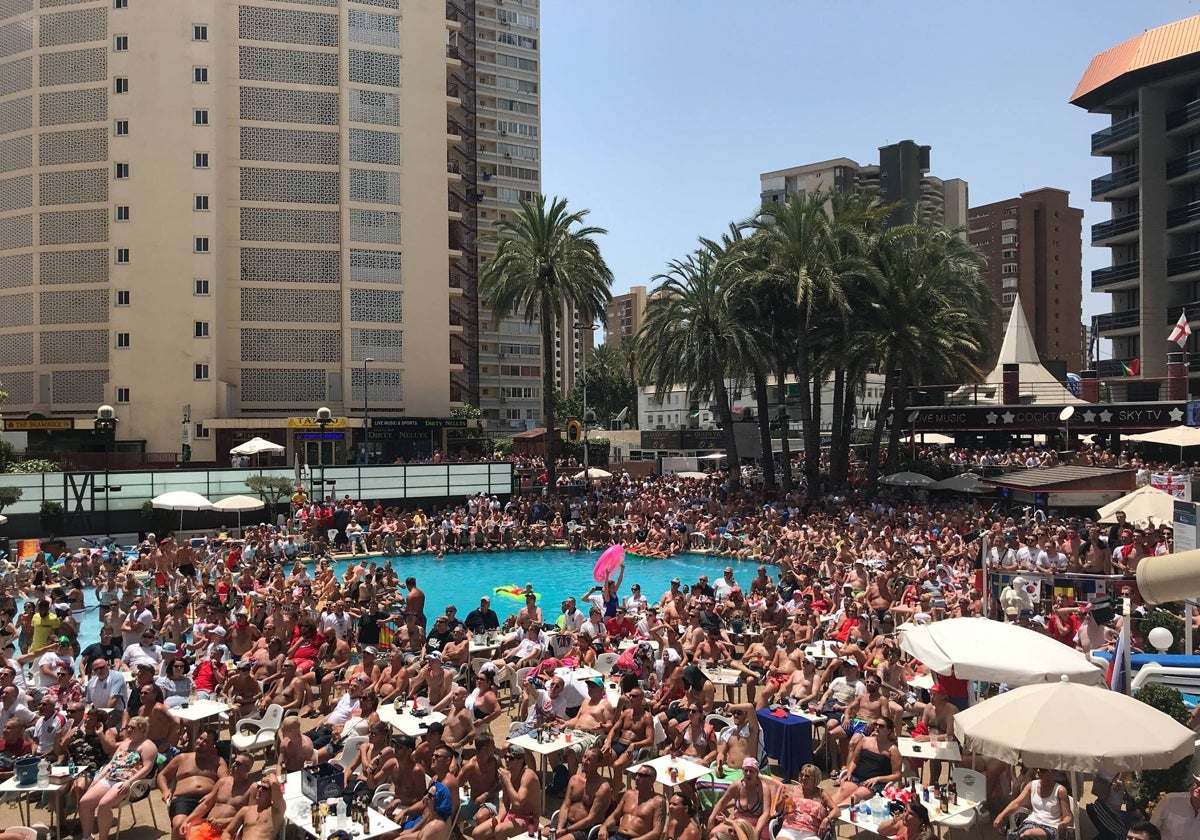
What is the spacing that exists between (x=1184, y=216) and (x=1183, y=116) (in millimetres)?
6261

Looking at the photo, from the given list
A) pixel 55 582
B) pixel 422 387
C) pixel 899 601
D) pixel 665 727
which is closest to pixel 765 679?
pixel 665 727

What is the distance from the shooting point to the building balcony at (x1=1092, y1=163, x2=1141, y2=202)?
201 feet

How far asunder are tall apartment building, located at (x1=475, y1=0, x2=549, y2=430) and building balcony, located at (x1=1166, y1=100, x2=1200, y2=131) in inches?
2058

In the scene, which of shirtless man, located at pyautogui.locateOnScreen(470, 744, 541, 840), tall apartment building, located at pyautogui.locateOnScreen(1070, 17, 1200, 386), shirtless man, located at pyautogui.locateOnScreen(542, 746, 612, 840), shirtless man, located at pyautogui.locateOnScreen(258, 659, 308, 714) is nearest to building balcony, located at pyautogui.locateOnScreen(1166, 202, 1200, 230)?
tall apartment building, located at pyautogui.locateOnScreen(1070, 17, 1200, 386)

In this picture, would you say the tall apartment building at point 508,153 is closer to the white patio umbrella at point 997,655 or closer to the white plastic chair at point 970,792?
the white patio umbrella at point 997,655

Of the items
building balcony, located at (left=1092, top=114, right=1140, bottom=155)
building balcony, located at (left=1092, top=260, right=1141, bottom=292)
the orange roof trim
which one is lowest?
building balcony, located at (left=1092, top=260, right=1141, bottom=292)

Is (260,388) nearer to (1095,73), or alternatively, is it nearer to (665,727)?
(665,727)

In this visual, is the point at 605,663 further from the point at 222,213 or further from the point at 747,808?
the point at 222,213

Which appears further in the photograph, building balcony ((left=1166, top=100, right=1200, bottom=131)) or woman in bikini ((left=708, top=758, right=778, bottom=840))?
building balcony ((left=1166, top=100, right=1200, bottom=131))

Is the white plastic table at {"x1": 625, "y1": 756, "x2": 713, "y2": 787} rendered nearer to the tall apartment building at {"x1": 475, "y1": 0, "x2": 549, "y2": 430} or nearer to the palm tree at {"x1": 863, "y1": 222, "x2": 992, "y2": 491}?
the palm tree at {"x1": 863, "y1": 222, "x2": 992, "y2": 491}

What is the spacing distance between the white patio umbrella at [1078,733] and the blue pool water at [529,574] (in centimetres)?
1526

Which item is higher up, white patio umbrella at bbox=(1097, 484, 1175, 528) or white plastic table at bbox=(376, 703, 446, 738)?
white patio umbrella at bbox=(1097, 484, 1175, 528)

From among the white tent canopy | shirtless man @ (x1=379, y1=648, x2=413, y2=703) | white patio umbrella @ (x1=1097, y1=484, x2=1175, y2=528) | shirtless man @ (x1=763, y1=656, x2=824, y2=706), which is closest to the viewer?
shirtless man @ (x1=763, y1=656, x2=824, y2=706)

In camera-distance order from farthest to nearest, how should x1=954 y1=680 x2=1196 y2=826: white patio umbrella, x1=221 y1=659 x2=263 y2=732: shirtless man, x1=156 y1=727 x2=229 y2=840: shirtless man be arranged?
x1=221 y1=659 x2=263 y2=732: shirtless man < x1=156 y1=727 x2=229 y2=840: shirtless man < x1=954 y1=680 x2=1196 y2=826: white patio umbrella
